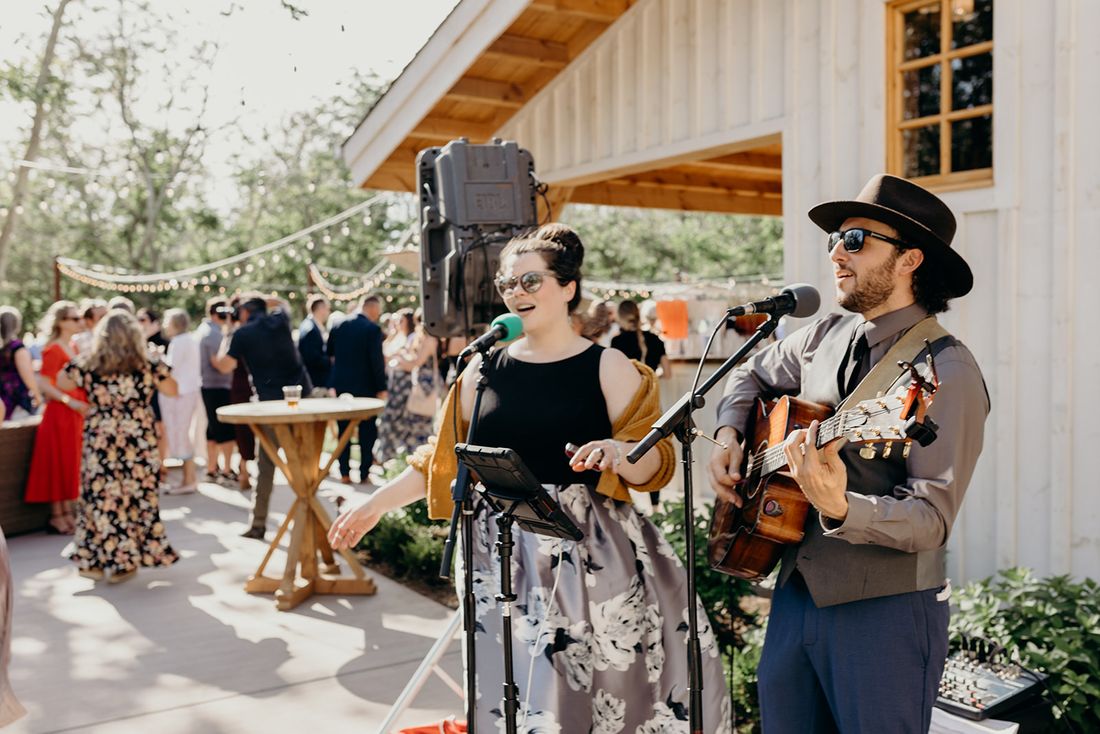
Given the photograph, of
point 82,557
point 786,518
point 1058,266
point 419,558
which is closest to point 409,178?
point 419,558

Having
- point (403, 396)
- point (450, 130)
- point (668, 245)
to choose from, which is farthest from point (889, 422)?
point (668, 245)

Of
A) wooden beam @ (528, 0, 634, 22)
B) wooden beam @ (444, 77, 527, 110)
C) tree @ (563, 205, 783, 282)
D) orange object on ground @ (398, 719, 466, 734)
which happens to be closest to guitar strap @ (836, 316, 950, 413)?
orange object on ground @ (398, 719, 466, 734)

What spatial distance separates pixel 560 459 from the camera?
276 cm

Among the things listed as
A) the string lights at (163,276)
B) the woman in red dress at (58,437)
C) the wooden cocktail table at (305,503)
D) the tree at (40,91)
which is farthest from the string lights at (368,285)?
the wooden cocktail table at (305,503)

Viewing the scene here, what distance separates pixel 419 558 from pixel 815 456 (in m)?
4.47

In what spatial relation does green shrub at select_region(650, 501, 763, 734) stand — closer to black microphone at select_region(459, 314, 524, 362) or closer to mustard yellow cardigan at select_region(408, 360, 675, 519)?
mustard yellow cardigan at select_region(408, 360, 675, 519)

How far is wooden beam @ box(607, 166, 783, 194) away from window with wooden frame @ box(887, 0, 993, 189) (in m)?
3.96

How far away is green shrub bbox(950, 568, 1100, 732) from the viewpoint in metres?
3.07

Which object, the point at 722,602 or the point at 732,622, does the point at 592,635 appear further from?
the point at 722,602

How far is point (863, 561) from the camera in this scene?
7.14 feet

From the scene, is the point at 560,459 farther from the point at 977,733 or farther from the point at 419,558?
the point at 419,558

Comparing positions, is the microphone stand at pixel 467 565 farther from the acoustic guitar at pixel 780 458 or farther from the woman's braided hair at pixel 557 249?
the acoustic guitar at pixel 780 458

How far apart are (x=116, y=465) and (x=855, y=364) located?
17.2 feet

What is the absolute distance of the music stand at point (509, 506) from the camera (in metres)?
2.23
